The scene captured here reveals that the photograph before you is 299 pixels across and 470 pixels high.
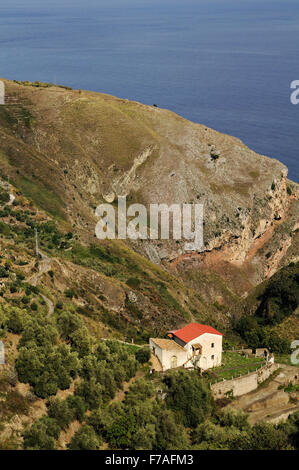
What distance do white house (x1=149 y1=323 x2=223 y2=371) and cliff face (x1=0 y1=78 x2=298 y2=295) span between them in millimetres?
33065

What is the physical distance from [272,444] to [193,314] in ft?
120

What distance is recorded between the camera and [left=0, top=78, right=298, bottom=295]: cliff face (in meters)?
81.6

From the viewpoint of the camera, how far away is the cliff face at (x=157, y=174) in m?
81.6

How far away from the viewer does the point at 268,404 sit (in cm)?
4331

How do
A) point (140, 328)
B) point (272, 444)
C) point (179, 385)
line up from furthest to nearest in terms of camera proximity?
point (140, 328)
point (179, 385)
point (272, 444)

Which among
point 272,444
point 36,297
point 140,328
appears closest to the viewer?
point 272,444

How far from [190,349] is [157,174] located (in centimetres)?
4717

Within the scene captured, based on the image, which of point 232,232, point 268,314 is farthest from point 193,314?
point 232,232

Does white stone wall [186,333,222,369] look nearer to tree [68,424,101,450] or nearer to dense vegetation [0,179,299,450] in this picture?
dense vegetation [0,179,299,450]

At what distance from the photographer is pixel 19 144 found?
8388 cm

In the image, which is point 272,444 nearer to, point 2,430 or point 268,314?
point 2,430

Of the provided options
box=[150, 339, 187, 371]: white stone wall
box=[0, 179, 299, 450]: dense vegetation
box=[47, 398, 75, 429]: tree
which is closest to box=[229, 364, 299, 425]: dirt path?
box=[0, 179, 299, 450]: dense vegetation

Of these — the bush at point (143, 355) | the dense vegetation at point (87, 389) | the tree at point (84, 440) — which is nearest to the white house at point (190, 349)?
the bush at point (143, 355)

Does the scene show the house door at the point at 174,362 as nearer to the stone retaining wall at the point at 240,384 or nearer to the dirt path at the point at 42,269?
the stone retaining wall at the point at 240,384
